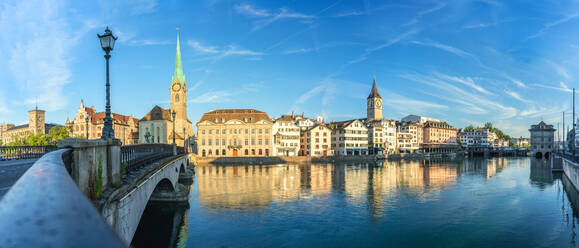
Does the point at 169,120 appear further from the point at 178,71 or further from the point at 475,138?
the point at 475,138

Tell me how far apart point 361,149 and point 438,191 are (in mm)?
74075

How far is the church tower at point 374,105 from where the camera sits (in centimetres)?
16138

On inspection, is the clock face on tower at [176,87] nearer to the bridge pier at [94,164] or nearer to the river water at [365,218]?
the river water at [365,218]

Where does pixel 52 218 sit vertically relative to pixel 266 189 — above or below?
above

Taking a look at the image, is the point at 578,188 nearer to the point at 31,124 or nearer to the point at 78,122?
the point at 78,122

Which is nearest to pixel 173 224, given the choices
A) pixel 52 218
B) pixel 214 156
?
pixel 52 218

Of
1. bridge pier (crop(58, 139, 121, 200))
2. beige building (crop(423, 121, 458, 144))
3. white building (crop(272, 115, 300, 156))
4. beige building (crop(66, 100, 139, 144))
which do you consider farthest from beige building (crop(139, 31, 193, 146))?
beige building (crop(423, 121, 458, 144))

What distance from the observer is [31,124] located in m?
117

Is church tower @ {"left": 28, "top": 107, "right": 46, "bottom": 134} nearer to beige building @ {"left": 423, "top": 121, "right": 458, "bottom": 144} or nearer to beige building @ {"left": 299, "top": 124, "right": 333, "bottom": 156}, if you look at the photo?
beige building @ {"left": 299, "top": 124, "right": 333, "bottom": 156}

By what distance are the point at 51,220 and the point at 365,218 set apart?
2963cm

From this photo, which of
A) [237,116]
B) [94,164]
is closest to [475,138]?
[237,116]

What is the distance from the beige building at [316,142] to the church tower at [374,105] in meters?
57.4

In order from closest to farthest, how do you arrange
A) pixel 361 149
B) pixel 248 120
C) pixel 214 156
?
pixel 214 156 < pixel 248 120 < pixel 361 149

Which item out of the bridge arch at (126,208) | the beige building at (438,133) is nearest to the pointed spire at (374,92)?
the beige building at (438,133)
